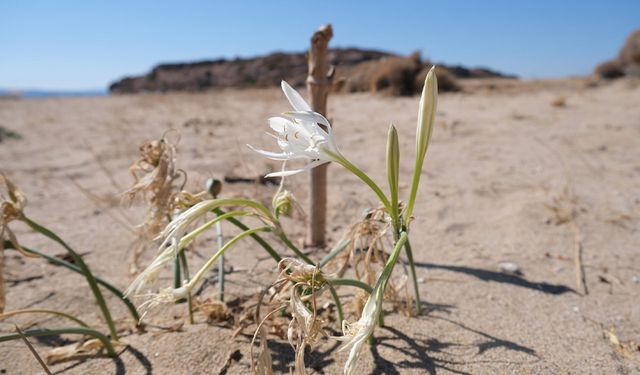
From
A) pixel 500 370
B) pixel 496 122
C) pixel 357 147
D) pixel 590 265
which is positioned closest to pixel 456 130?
pixel 496 122

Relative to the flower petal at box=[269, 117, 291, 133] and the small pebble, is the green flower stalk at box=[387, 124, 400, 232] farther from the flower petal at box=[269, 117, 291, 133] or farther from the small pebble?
the small pebble

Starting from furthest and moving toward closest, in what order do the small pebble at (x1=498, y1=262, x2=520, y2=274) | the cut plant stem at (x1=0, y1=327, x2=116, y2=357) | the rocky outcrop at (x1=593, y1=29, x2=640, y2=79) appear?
the rocky outcrop at (x1=593, y1=29, x2=640, y2=79)
the small pebble at (x1=498, y1=262, x2=520, y2=274)
the cut plant stem at (x1=0, y1=327, x2=116, y2=357)

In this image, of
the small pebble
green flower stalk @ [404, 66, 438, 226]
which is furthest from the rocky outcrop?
green flower stalk @ [404, 66, 438, 226]

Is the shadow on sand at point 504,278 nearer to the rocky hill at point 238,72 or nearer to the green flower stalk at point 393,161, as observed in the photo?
the green flower stalk at point 393,161

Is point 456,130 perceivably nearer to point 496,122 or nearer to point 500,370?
point 496,122

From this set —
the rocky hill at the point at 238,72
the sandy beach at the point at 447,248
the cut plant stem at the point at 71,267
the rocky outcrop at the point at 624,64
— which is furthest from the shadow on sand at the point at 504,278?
the rocky hill at the point at 238,72

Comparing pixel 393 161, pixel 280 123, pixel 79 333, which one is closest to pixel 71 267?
pixel 79 333

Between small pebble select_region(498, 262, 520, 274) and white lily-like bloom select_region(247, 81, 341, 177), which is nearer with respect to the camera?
white lily-like bloom select_region(247, 81, 341, 177)

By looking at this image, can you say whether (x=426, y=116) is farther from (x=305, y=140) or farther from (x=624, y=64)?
(x=624, y=64)

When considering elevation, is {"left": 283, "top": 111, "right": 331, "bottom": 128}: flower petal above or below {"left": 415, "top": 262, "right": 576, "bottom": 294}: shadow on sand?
above
